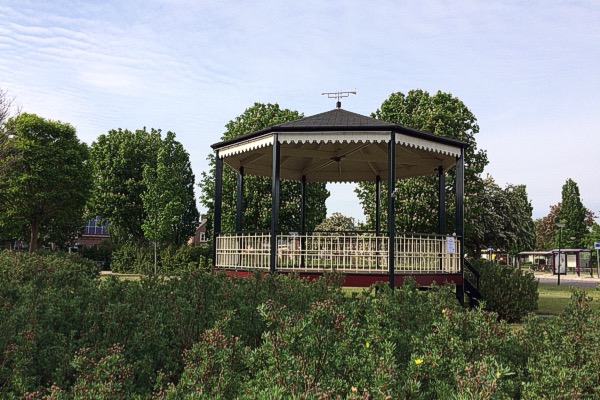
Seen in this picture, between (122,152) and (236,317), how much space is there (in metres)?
47.4

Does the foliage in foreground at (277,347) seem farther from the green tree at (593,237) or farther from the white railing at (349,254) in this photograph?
the green tree at (593,237)

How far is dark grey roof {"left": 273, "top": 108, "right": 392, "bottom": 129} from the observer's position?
14.2m

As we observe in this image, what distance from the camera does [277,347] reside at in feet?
12.9

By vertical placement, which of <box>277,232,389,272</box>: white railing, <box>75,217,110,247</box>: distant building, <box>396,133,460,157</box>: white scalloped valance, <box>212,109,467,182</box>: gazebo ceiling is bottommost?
<box>277,232,389,272</box>: white railing

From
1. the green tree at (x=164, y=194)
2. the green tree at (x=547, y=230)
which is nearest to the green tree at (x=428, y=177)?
the green tree at (x=164, y=194)

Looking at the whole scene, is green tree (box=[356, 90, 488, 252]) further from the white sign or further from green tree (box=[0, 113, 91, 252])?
green tree (box=[0, 113, 91, 252])

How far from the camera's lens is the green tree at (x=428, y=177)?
26.7 metres

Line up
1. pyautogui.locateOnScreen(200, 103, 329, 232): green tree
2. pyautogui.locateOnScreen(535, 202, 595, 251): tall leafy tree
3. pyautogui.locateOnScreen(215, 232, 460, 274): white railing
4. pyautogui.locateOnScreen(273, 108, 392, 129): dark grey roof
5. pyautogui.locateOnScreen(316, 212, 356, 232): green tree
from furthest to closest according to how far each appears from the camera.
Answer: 1. pyautogui.locateOnScreen(535, 202, 595, 251): tall leafy tree
2. pyautogui.locateOnScreen(316, 212, 356, 232): green tree
3. pyautogui.locateOnScreen(200, 103, 329, 232): green tree
4. pyautogui.locateOnScreen(273, 108, 392, 129): dark grey roof
5. pyautogui.locateOnScreen(215, 232, 460, 274): white railing

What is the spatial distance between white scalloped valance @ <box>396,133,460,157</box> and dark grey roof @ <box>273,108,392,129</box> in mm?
621

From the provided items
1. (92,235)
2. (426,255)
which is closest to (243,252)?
(426,255)

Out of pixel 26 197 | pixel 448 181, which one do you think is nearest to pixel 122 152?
pixel 26 197

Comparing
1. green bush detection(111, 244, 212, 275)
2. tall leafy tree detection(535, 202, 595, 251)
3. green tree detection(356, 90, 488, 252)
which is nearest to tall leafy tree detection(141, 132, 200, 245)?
green bush detection(111, 244, 212, 275)

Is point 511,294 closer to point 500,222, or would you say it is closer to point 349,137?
point 349,137

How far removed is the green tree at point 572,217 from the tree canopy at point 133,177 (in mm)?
53925
